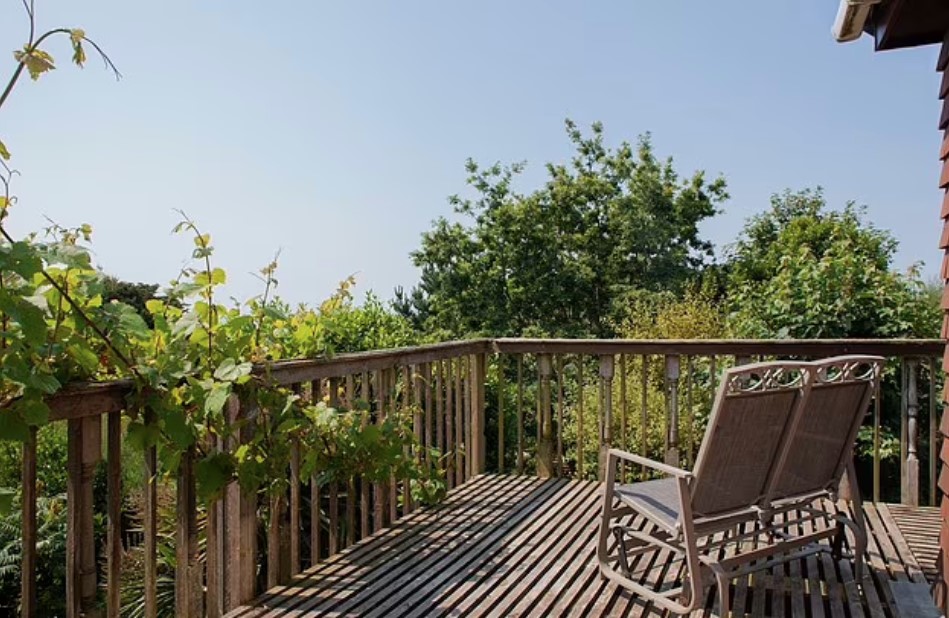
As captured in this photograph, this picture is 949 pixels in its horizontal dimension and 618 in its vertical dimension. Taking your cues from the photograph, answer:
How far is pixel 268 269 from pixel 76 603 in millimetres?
1191

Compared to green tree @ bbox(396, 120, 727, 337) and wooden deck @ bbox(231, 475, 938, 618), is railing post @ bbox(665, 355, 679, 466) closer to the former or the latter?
wooden deck @ bbox(231, 475, 938, 618)

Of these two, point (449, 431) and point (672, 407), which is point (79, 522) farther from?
point (672, 407)

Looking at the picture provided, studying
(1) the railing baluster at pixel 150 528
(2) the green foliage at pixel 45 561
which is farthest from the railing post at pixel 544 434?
(2) the green foliage at pixel 45 561

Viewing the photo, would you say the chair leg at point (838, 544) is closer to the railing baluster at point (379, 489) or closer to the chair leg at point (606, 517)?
the chair leg at point (606, 517)

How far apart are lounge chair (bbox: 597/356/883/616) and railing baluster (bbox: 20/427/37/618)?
1.87 metres

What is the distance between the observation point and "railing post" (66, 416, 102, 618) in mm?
1997

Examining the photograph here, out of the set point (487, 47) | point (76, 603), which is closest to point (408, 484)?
point (76, 603)

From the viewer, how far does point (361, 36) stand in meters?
8.84

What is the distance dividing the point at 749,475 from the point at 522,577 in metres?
1.01

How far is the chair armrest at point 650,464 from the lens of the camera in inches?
94.6

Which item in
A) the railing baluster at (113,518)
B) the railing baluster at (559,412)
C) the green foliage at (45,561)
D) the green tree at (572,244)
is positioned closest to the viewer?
the railing baluster at (113,518)

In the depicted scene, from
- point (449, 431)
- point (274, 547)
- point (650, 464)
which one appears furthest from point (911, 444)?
point (274, 547)

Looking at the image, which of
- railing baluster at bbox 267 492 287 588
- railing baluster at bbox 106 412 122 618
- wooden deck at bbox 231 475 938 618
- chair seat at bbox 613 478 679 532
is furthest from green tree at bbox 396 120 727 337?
railing baluster at bbox 106 412 122 618

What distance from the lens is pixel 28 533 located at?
1.88m
